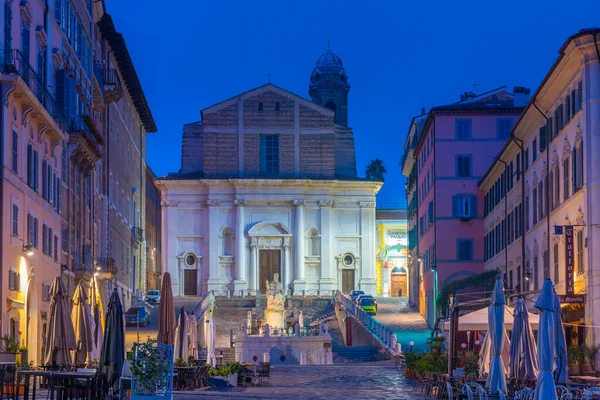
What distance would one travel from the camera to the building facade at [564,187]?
34.5 meters

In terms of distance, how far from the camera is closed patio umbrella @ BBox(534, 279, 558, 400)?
16.6 m

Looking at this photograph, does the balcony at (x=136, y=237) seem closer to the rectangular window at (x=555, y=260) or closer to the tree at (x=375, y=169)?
the rectangular window at (x=555, y=260)

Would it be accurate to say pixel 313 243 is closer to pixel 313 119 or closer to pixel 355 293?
pixel 355 293

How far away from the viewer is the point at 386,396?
27.9 m

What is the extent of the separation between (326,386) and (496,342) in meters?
8.67

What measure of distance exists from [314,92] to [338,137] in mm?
16754

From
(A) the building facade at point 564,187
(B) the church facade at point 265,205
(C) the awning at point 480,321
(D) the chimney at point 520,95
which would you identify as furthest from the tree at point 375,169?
(C) the awning at point 480,321

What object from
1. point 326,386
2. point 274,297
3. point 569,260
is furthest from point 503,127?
point 326,386

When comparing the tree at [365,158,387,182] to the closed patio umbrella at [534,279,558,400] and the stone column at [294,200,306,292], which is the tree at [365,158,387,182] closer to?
the stone column at [294,200,306,292]

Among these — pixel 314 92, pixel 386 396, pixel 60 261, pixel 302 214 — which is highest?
pixel 314 92

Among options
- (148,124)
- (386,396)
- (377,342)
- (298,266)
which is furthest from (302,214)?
(386,396)

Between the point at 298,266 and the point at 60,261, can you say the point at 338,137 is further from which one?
the point at 60,261

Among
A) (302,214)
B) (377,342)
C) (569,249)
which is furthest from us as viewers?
(302,214)

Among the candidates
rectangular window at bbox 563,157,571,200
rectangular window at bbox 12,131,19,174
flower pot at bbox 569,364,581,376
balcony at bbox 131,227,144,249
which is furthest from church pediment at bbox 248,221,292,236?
flower pot at bbox 569,364,581,376
